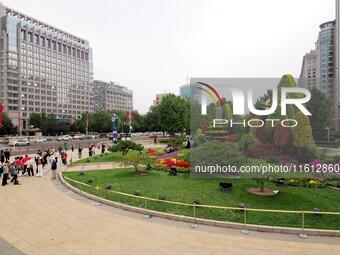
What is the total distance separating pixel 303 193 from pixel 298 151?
9531 millimetres

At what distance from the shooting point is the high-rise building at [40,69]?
326ft

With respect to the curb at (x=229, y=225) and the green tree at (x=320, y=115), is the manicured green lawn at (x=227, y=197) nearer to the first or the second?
the curb at (x=229, y=225)

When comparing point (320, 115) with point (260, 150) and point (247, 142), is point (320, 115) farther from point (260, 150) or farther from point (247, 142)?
point (247, 142)

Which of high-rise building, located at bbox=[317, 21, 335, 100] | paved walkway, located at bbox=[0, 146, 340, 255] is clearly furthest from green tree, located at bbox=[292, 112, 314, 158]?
high-rise building, located at bbox=[317, 21, 335, 100]

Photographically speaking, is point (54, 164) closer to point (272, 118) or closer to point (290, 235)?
point (290, 235)

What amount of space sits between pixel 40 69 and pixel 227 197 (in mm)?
120363

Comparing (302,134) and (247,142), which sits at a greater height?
(302,134)

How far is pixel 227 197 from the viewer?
1301 cm

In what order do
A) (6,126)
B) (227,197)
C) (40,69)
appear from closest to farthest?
(227,197), (6,126), (40,69)

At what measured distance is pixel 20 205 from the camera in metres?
11.9

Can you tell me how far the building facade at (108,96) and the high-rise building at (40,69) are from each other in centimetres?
2080

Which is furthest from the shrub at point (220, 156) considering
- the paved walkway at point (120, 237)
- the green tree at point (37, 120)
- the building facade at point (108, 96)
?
the building facade at point (108, 96)

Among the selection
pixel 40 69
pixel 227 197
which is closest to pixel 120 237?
pixel 227 197

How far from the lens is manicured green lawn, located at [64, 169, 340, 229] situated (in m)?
10.2
